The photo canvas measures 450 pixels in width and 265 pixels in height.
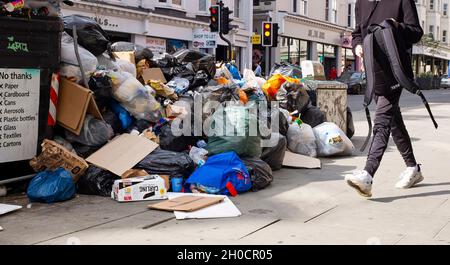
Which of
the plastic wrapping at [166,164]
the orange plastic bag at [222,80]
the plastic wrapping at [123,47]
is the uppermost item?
the plastic wrapping at [123,47]

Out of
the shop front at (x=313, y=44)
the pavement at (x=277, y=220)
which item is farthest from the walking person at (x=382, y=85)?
the shop front at (x=313, y=44)

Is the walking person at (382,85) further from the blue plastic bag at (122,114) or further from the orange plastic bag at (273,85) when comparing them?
the orange plastic bag at (273,85)

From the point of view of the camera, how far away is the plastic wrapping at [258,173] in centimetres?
532

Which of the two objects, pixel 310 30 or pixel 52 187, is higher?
pixel 310 30

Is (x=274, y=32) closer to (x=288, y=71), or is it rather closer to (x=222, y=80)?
(x=288, y=71)

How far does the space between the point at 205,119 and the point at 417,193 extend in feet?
7.72

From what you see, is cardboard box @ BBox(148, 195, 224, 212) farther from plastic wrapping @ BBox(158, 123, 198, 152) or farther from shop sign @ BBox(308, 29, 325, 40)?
shop sign @ BBox(308, 29, 325, 40)

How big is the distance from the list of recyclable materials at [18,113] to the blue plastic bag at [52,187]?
35 centimetres

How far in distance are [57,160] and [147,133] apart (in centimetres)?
107

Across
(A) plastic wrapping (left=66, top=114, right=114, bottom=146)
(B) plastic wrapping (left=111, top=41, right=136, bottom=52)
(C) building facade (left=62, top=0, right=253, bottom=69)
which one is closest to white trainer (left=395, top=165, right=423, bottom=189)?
(A) plastic wrapping (left=66, top=114, right=114, bottom=146)

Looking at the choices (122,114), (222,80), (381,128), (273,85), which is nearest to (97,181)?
(122,114)

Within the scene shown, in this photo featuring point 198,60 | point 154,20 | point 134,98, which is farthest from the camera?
point 154,20

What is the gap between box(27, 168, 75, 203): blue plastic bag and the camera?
473cm

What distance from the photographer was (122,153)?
5320mm
